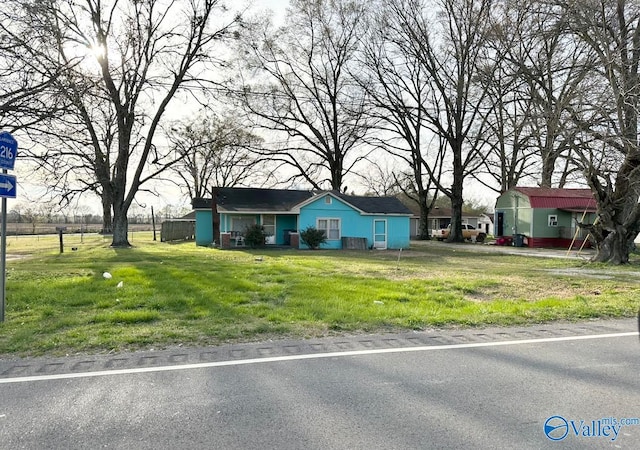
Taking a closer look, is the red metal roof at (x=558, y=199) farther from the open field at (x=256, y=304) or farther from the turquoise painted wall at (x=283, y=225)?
the open field at (x=256, y=304)

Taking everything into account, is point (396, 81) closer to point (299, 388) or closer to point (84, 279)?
point (84, 279)

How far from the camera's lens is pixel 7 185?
693cm

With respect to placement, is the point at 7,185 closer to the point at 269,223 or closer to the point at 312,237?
the point at 312,237

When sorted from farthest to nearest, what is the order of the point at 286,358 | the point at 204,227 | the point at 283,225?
1. the point at 204,227
2. the point at 283,225
3. the point at 286,358

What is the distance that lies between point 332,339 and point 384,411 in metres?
2.43

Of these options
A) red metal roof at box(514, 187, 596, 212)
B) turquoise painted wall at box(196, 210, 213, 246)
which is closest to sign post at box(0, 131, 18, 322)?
turquoise painted wall at box(196, 210, 213, 246)

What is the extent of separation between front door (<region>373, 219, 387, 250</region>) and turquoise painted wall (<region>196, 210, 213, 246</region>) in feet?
→ 39.4

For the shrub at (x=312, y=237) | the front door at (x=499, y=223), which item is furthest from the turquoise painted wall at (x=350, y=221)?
the front door at (x=499, y=223)

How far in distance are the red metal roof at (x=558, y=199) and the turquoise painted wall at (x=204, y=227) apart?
76.7ft

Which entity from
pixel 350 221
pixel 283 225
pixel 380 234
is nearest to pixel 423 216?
pixel 380 234

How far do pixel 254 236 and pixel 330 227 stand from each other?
494cm

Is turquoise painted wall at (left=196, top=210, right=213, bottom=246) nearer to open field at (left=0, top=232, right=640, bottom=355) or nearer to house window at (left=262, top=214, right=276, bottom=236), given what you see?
house window at (left=262, top=214, right=276, bottom=236)

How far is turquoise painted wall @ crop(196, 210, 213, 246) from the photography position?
106 feet

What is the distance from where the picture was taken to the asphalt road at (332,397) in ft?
10.9
